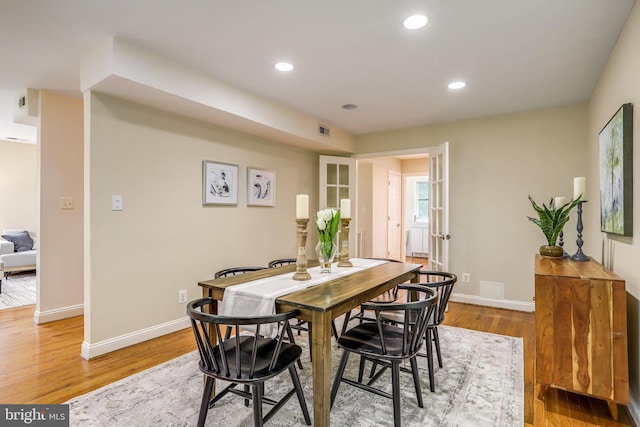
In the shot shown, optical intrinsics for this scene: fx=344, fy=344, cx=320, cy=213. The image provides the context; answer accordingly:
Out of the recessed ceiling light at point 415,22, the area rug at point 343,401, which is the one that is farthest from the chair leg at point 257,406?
the recessed ceiling light at point 415,22

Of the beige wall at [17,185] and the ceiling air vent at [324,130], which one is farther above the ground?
the ceiling air vent at [324,130]

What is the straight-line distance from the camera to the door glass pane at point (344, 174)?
512 cm

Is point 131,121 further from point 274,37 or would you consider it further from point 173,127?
point 274,37

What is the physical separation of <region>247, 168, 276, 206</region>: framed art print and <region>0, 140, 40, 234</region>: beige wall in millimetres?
5211

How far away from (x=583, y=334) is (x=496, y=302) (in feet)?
7.52

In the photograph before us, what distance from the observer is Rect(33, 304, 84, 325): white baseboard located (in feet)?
11.2

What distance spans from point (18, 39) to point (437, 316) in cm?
345

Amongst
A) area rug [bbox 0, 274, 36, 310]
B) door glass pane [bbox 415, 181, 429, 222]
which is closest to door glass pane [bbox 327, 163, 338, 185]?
area rug [bbox 0, 274, 36, 310]

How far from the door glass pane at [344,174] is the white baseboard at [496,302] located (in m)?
2.16

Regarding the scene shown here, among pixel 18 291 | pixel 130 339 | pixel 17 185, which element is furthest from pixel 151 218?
pixel 17 185

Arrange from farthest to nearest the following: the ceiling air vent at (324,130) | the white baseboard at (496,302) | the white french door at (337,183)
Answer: the white french door at (337,183), the ceiling air vent at (324,130), the white baseboard at (496,302)

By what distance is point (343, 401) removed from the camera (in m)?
2.02

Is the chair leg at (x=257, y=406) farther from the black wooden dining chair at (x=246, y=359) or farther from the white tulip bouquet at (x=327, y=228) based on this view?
the white tulip bouquet at (x=327, y=228)

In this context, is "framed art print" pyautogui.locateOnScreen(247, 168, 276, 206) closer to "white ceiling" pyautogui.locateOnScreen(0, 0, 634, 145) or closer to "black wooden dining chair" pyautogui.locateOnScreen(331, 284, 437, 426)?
"white ceiling" pyautogui.locateOnScreen(0, 0, 634, 145)
